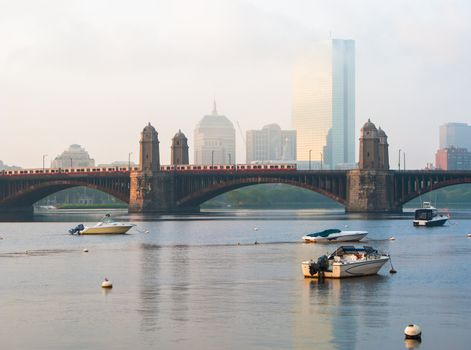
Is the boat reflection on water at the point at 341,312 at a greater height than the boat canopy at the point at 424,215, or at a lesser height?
lesser

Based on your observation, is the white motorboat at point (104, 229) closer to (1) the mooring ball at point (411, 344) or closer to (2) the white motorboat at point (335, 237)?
(2) the white motorboat at point (335, 237)

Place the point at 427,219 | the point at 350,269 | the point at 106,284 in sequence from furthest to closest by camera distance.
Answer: the point at 427,219 → the point at 350,269 → the point at 106,284

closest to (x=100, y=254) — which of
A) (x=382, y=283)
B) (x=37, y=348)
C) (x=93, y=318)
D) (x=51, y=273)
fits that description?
(x=51, y=273)

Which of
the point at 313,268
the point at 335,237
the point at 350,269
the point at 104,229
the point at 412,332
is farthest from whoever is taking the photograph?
the point at 104,229

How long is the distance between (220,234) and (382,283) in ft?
242

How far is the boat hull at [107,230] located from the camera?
148 metres

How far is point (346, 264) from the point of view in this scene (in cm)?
7906

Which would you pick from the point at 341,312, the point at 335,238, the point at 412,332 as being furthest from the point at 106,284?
the point at 335,238

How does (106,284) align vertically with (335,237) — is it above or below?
below

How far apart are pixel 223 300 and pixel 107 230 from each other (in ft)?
267

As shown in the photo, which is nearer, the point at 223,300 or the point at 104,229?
the point at 223,300

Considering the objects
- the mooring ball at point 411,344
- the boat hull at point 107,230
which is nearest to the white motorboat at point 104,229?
the boat hull at point 107,230

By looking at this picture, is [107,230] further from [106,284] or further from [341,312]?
[341,312]

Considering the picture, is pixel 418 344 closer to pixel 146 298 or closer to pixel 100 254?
pixel 146 298
